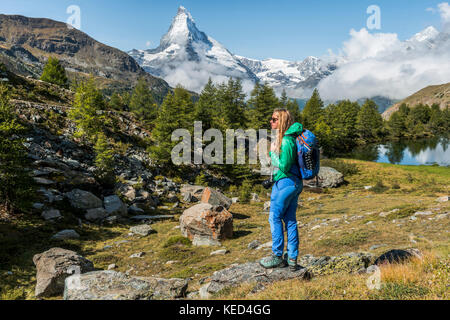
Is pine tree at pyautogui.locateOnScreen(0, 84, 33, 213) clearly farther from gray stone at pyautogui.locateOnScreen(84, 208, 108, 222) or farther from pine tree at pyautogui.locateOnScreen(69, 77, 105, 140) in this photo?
pine tree at pyautogui.locateOnScreen(69, 77, 105, 140)

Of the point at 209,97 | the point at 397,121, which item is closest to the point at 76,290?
the point at 209,97

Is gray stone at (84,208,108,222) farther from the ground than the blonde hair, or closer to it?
closer to it

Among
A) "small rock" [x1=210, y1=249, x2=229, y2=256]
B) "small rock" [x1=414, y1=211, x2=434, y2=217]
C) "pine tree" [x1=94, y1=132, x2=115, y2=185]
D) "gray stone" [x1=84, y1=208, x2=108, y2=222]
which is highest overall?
"pine tree" [x1=94, y1=132, x2=115, y2=185]

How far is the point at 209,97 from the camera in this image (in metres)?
54.2

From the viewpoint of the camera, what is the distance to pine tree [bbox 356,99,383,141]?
93.9m

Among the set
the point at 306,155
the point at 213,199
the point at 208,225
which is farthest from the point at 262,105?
the point at 306,155

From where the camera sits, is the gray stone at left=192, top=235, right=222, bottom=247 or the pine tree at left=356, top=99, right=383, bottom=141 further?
the pine tree at left=356, top=99, right=383, bottom=141

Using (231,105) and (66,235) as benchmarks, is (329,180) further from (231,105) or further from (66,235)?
(66,235)

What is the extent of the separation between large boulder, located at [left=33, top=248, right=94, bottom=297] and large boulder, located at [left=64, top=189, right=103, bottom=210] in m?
9.51

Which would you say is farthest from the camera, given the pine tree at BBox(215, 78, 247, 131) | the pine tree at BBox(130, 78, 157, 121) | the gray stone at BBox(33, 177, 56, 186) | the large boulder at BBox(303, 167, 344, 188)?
the pine tree at BBox(130, 78, 157, 121)

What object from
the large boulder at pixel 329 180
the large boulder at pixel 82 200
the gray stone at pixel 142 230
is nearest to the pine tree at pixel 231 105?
the large boulder at pixel 329 180

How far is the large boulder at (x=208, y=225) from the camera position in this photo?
1447 centimetres

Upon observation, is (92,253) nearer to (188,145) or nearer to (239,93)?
(188,145)

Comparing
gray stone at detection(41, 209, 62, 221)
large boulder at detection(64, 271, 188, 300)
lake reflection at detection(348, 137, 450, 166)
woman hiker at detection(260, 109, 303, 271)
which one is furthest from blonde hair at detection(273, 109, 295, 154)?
lake reflection at detection(348, 137, 450, 166)
